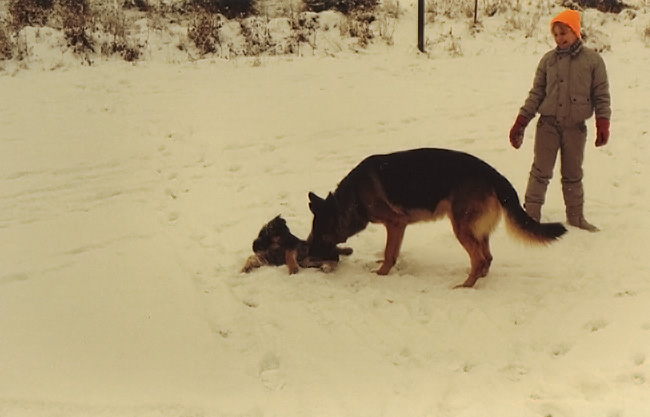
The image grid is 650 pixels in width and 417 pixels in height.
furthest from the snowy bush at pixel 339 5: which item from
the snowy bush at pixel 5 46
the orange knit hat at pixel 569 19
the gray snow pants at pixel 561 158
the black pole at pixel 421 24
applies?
the orange knit hat at pixel 569 19

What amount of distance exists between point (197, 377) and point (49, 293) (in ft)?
5.56

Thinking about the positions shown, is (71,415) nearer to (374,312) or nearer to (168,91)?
(374,312)

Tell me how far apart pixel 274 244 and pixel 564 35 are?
3.19m

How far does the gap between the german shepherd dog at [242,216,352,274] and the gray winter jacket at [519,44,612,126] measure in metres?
2.51

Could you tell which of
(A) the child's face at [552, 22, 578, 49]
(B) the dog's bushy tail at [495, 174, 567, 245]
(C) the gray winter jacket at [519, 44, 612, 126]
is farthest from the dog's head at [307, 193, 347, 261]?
(A) the child's face at [552, 22, 578, 49]

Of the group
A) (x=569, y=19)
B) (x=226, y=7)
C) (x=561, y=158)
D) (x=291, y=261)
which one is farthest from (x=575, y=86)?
(x=226, y=7)

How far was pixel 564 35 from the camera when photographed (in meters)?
5.15

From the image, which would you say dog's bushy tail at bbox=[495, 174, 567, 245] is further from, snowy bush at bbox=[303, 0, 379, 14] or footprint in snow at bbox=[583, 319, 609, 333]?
snowy bush at bbox=[303, 0, 379, 14]

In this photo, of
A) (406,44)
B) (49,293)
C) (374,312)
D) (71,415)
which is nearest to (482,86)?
(406,44)

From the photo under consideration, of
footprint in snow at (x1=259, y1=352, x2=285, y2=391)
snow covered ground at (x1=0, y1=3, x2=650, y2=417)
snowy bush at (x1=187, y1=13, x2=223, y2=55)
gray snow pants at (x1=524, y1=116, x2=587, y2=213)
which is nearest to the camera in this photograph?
snow covered ground at (x1=0, y1=3, x2=650, y2=417)

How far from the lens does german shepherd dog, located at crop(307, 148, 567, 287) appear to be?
4.46 metres

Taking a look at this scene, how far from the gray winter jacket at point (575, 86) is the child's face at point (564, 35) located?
9cm

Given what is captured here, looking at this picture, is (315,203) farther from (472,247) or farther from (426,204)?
(472,247)

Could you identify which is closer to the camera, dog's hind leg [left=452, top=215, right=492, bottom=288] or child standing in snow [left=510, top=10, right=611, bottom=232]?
dog's hind leg [left=452, top=215, right=492, bottom=288]
